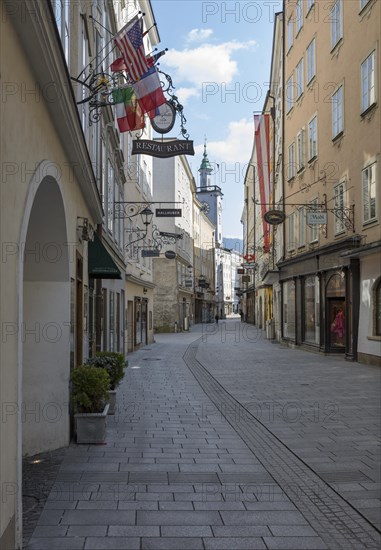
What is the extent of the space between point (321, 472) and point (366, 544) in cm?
210

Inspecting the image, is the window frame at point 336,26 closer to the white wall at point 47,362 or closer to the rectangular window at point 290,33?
the rectangular window at point 290,33

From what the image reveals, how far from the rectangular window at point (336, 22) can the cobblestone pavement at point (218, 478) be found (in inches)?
576

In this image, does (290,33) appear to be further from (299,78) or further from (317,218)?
(317,218)

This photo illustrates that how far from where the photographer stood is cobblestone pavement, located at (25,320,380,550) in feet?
16.1

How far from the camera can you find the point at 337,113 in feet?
72.7

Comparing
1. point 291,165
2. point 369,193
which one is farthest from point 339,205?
point 291,165

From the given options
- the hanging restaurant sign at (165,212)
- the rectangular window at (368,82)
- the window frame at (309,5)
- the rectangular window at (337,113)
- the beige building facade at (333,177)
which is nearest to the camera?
the rectangular window at (368,82)

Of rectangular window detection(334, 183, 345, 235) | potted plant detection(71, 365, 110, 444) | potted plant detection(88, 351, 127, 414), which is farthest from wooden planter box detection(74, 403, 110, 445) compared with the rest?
rectangular window detection(334, 183, 345, 235)

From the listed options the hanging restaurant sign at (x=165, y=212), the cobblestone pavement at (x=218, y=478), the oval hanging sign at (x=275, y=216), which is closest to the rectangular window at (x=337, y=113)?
the oval hanging sign at (x=275, y=216)

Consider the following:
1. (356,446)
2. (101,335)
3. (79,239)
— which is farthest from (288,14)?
(356,446)

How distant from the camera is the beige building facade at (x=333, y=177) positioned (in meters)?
18.8

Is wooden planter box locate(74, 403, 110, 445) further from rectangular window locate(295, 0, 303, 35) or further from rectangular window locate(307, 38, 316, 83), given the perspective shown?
rectangular window locate(295, 0, 303, 35)

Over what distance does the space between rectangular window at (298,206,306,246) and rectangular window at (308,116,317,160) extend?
2.65 m

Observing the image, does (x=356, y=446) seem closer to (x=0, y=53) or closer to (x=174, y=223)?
(x=0, y=53)
